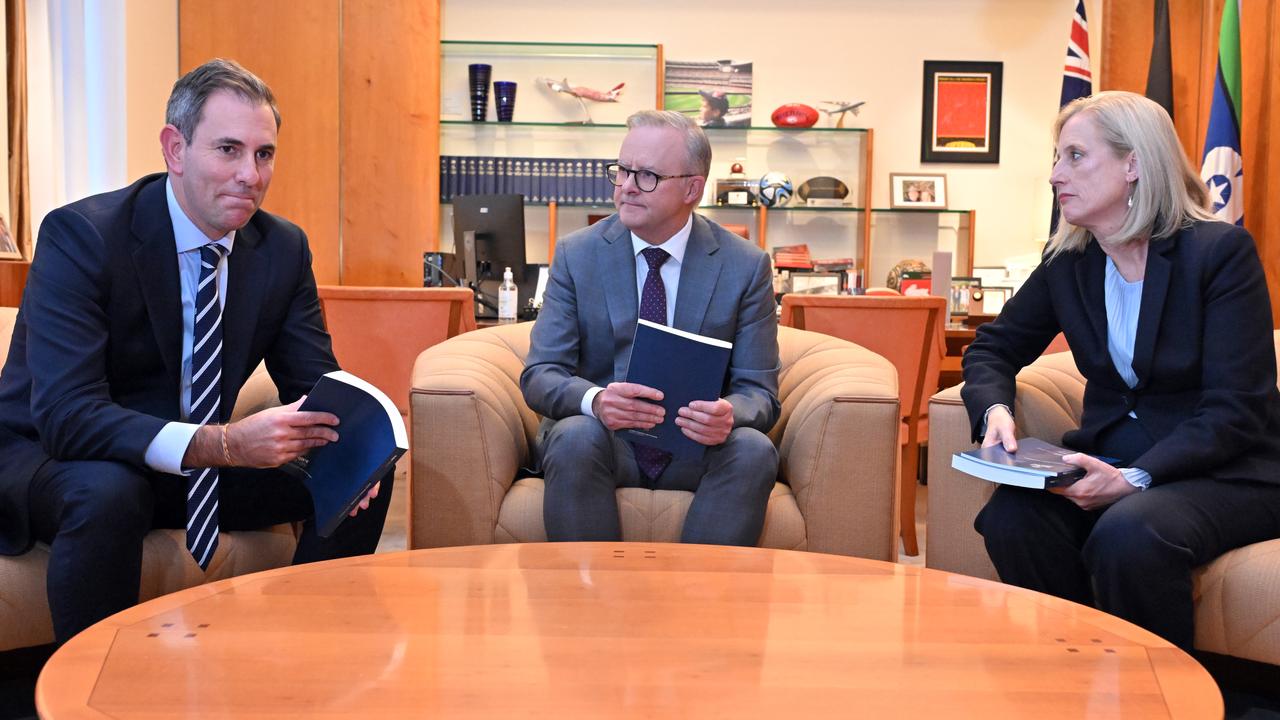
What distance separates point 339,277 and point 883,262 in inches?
114

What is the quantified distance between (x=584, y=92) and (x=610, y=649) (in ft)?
16.8

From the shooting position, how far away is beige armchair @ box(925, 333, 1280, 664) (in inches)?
79.5

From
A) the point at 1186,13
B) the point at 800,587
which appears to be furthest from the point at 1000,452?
the point at 1186,13

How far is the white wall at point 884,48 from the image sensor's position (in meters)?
6.27

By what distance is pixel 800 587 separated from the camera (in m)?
1.77

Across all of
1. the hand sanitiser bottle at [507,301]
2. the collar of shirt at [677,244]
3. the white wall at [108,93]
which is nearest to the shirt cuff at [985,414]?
the collar of shirt at [677,244]

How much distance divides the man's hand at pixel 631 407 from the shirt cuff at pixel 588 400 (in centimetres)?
9

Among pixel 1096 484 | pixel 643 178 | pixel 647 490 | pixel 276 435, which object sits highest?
pixel 643 178

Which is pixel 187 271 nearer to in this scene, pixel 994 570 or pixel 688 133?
pixel 688 133

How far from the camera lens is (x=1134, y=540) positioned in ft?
6.66

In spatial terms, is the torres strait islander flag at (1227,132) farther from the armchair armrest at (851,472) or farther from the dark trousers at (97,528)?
the dark trousers at (97,528)

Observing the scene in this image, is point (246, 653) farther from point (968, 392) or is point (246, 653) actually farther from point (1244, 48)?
point (1244, 48)

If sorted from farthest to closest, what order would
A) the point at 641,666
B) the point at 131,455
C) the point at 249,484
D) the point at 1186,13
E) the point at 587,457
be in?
the point at 1186,13 → the point at 587,457 → the point at 249,484 → the point at 131,455 → the point at 641,666

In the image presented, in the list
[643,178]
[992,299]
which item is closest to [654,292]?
[643,178]
